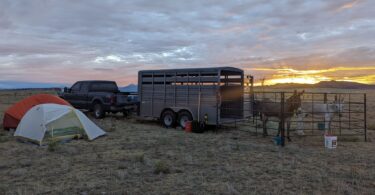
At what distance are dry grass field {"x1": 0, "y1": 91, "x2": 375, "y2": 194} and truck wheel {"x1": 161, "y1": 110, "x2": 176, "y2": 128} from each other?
2433 mm

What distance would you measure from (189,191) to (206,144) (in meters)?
4.50

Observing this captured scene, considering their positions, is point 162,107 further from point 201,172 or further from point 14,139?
point 201,172

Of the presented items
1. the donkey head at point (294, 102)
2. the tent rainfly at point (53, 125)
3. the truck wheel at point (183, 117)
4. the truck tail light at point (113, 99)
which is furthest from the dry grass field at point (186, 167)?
the truck tail light at point (113, 99)

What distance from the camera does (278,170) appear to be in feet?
23.4

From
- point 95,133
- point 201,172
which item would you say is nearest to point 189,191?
point 201,172

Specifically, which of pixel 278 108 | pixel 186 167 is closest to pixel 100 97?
pixel 278 108

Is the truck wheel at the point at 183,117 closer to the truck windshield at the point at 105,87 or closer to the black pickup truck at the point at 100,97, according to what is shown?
the black pickup truck at the point at 100,97

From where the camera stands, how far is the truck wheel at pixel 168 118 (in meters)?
13.8

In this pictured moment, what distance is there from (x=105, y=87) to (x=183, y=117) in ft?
21.4

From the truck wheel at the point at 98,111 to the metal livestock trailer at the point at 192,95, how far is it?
3176mm

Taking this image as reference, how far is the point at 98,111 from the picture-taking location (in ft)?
56.4

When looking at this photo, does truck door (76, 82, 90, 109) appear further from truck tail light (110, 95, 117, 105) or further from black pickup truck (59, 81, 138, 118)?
truck tail light (110, 95, 117, 105)

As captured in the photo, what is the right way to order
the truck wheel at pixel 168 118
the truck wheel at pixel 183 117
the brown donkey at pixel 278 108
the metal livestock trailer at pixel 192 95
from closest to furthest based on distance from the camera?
the brown donkey at pixel 278 108, the metal livestock trailer at pixel 192 95, the truck wheel at pixel 183 117, the truck wheel at pixel 168 118

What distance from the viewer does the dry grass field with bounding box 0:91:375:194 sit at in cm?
597
